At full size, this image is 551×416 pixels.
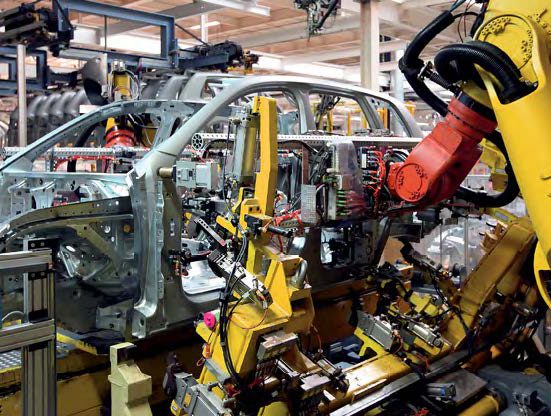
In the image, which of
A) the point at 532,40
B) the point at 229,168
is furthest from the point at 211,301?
the point at 532,40

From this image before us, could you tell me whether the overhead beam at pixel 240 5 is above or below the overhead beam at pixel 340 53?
below

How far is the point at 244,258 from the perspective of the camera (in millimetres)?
2926

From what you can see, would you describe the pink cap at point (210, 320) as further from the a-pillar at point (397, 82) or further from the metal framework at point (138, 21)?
the a-pillar at point (397, 82)

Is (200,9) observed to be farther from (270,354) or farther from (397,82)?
(270,354)

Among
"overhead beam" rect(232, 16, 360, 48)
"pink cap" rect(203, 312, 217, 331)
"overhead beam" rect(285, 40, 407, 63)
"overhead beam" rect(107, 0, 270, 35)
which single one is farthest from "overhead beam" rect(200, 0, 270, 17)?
"pink cap" rect(203, 312, 217, 331)

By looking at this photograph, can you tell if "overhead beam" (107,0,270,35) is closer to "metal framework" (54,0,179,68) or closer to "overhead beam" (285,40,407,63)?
"metal framework" (54,0,179,68)

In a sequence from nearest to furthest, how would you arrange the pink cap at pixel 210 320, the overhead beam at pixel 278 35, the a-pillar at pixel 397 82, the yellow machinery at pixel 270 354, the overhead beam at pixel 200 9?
the yellow machinery at pixel 270 354 → the pink cap at pixel 210 320 → the overhead beam at pixel 200 9 → the overhead beam at pixel 278 35 → the a-pillar at pixel 397 82

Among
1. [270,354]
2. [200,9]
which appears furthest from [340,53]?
[270,354]

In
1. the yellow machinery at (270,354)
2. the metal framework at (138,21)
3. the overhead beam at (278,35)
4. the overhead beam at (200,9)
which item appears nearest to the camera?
the yellow machinery at (270,354)

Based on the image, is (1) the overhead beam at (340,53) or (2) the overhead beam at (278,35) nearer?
(2) the overhead beam at (278,35)

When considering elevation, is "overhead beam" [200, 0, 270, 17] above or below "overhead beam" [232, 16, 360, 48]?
below

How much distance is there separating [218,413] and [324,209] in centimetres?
150

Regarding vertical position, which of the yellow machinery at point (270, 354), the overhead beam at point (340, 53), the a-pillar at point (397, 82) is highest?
the overhead beam at point (340, 53)

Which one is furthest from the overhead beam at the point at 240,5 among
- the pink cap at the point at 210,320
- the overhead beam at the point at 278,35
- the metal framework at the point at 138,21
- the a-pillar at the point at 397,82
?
the pink cap at the point at 210,320
